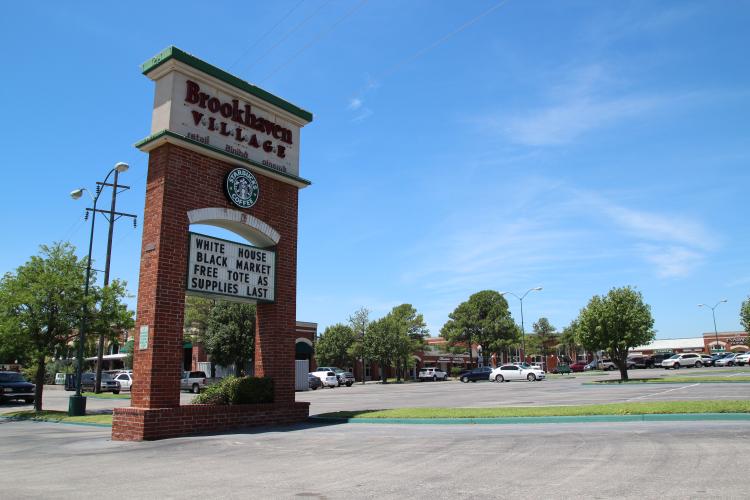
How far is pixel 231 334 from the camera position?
43688mm

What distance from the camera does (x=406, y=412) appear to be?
16047mm

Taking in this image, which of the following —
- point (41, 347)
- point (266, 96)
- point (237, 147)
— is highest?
point (266, 96)

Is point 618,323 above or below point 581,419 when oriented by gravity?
above

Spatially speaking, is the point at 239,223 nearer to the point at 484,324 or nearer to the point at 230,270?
the point at 230,270

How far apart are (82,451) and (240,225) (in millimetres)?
6778

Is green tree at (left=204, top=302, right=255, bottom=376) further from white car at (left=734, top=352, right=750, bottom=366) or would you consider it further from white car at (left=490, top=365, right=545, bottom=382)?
white car at (left=734, top=352, right=750, bottom=366)

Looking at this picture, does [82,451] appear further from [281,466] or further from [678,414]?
[678,414]

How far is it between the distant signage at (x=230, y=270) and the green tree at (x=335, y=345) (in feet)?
163

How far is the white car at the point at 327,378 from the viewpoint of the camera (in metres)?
52.2

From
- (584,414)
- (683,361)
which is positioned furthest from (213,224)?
(683,361)

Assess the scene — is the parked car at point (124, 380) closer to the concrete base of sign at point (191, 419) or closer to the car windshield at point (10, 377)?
the car windshield at point (10, 377)

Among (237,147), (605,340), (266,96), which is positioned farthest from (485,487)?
(605,340)

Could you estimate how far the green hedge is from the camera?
14.7m

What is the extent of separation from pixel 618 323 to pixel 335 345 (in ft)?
122
